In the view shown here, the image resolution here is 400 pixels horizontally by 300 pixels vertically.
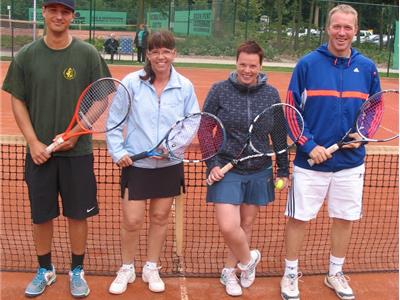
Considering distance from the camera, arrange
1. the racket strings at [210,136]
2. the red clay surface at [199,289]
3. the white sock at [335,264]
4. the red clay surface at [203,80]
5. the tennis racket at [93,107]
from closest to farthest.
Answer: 1. the tennis racket at [93,107]
2. the racket strings at [210,136]
3. the red clay surface at [199,289]
4. the white sock at [335,264]
5. the red clay surface at [203,80]

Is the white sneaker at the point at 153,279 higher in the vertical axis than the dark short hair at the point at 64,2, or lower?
lower

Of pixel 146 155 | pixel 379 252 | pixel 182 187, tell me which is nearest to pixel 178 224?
pixel 182 187

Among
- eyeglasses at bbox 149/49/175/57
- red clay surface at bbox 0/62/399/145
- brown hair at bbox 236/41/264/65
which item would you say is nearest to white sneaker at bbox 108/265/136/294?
eyeglasses at bbox 149/49/175/57

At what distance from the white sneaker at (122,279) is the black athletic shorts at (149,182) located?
52 cm

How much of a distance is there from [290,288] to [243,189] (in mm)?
717

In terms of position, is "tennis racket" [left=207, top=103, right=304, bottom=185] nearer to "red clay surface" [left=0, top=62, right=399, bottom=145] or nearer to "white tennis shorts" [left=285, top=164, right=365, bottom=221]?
"white tennis shorts" [left=285, top=164, right=365, bottom=221]

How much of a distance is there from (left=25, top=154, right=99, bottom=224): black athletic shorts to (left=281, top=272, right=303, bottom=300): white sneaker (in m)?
1.28

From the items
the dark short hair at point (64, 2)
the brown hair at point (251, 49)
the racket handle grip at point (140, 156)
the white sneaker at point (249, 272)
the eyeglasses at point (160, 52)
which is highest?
the dark short hair at point (64, 2)

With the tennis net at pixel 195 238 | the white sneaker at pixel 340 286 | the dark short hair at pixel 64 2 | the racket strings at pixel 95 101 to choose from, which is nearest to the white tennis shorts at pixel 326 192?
the white sneaker at pixel 340 286

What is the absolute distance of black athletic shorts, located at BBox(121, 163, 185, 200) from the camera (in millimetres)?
3098

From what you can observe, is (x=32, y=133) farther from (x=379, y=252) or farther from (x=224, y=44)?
(x=224, y=44)

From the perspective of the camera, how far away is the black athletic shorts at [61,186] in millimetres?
3051

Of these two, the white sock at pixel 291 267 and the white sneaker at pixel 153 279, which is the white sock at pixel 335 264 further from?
the white sneaker at pixel 153 279

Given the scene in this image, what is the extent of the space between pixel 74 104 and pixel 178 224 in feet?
3.76
